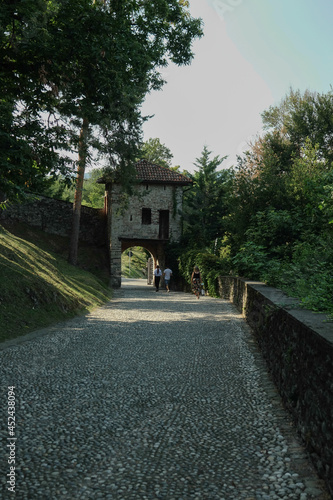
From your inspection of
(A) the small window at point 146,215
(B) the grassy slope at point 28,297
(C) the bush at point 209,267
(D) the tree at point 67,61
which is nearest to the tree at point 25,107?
(D) the tree at point 67,61

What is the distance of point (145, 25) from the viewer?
667 inches

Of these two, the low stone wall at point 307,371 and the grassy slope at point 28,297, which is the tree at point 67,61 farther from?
the low stone wall at point 307,371

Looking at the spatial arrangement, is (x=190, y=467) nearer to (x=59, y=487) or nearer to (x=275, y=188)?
(x=59, y=487)

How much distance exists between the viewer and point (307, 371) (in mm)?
4055

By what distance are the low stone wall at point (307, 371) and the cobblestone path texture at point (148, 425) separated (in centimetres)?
16

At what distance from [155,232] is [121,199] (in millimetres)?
5759

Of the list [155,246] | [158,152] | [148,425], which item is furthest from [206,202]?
[148,425]

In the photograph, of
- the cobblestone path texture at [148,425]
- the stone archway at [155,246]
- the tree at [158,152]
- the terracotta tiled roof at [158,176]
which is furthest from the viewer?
the tree at [158,152]

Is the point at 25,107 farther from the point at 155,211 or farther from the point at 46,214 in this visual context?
the point at 155,211

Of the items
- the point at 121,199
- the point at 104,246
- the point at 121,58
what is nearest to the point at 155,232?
the point at 104,246

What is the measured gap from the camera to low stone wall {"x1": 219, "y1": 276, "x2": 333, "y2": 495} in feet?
10.9

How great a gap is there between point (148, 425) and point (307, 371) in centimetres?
159

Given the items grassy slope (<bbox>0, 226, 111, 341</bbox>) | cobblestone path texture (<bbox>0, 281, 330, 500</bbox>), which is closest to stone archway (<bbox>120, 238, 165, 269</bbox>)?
grassy slope (<bbox>0, 226, 111, 341</bbox>)

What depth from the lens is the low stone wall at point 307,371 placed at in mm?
3332
